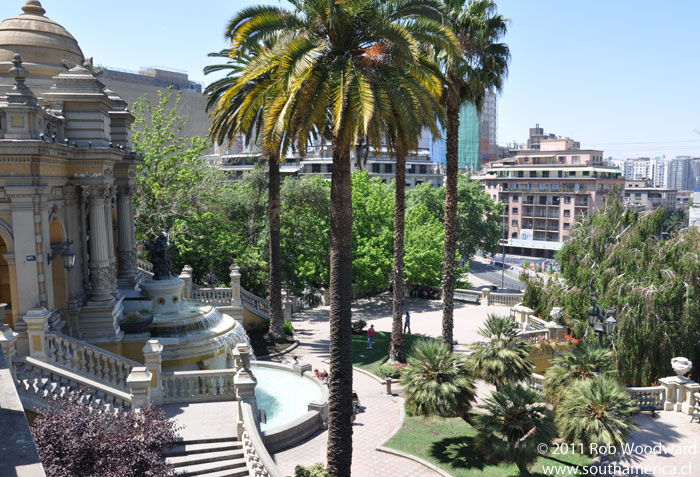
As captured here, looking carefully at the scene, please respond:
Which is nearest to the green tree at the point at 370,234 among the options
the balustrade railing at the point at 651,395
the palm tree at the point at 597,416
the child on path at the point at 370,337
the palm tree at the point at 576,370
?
the child on path at the point at 370,337

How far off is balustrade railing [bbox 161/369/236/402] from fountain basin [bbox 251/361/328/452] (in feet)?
5.43

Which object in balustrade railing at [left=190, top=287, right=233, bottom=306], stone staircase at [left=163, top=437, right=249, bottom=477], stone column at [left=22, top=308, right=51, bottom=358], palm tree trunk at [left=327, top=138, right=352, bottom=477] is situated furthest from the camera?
balustrade railing at [left=190, top=287, right=233, bottom=306]

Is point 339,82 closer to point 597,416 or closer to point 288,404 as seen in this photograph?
point 597,416

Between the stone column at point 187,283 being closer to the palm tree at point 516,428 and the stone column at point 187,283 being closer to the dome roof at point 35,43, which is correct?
the dome roof at point 35,43

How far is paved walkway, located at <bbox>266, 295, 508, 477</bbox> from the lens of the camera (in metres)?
16.2

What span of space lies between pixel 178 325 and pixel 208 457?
6.71 metres

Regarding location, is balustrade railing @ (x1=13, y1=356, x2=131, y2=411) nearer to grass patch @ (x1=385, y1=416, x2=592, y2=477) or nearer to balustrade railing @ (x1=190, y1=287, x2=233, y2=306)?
grass patch @ (x1=385, y1=416, x2=592, y2=477)

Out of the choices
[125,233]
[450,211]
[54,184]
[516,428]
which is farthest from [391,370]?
[54,184]

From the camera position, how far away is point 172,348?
18141 mm

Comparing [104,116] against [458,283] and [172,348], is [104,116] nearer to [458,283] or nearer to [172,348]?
[172,348]

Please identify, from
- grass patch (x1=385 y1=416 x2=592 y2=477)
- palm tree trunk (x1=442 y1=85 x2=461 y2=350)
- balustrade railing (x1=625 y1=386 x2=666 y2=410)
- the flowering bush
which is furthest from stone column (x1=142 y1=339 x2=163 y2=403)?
balustrade railing (x1=625 y1=386 x2=666 y2=410)

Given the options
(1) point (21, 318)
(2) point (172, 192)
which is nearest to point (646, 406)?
(1) point (21, 318)

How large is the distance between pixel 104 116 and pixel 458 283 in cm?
3187

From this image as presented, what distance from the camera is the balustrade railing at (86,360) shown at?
1498 cm
